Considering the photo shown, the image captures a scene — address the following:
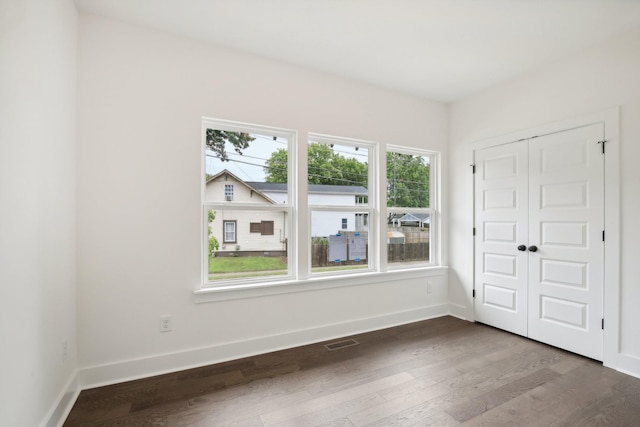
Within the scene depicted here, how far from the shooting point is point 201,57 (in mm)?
2539

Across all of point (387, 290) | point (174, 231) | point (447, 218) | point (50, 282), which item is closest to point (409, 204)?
point (447, 218)

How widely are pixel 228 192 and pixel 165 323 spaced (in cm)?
122

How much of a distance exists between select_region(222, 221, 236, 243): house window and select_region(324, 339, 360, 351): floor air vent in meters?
1.40

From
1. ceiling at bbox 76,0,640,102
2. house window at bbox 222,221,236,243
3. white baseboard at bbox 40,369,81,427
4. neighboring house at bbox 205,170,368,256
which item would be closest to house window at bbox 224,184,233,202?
neighboring house at bbox 205,170,368,256

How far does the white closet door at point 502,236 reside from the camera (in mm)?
3121

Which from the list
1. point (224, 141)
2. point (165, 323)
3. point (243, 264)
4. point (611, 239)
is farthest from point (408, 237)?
point (165, 323)

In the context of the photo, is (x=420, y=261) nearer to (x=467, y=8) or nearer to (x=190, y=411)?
(x=467, y=8)

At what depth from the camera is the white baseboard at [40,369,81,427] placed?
5.51ft

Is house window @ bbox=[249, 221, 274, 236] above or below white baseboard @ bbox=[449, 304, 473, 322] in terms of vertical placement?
above

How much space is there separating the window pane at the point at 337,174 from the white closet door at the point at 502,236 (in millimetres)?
1429

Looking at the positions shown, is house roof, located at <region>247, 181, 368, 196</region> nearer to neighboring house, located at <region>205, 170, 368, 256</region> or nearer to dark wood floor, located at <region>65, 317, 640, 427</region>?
neighboring house, located at <region>205, 170, 368, 256</region>

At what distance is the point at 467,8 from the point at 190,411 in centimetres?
342

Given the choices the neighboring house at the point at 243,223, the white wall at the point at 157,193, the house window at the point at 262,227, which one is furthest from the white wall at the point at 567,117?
the house window at the point at 262,227

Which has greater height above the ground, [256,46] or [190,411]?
[256,46]
